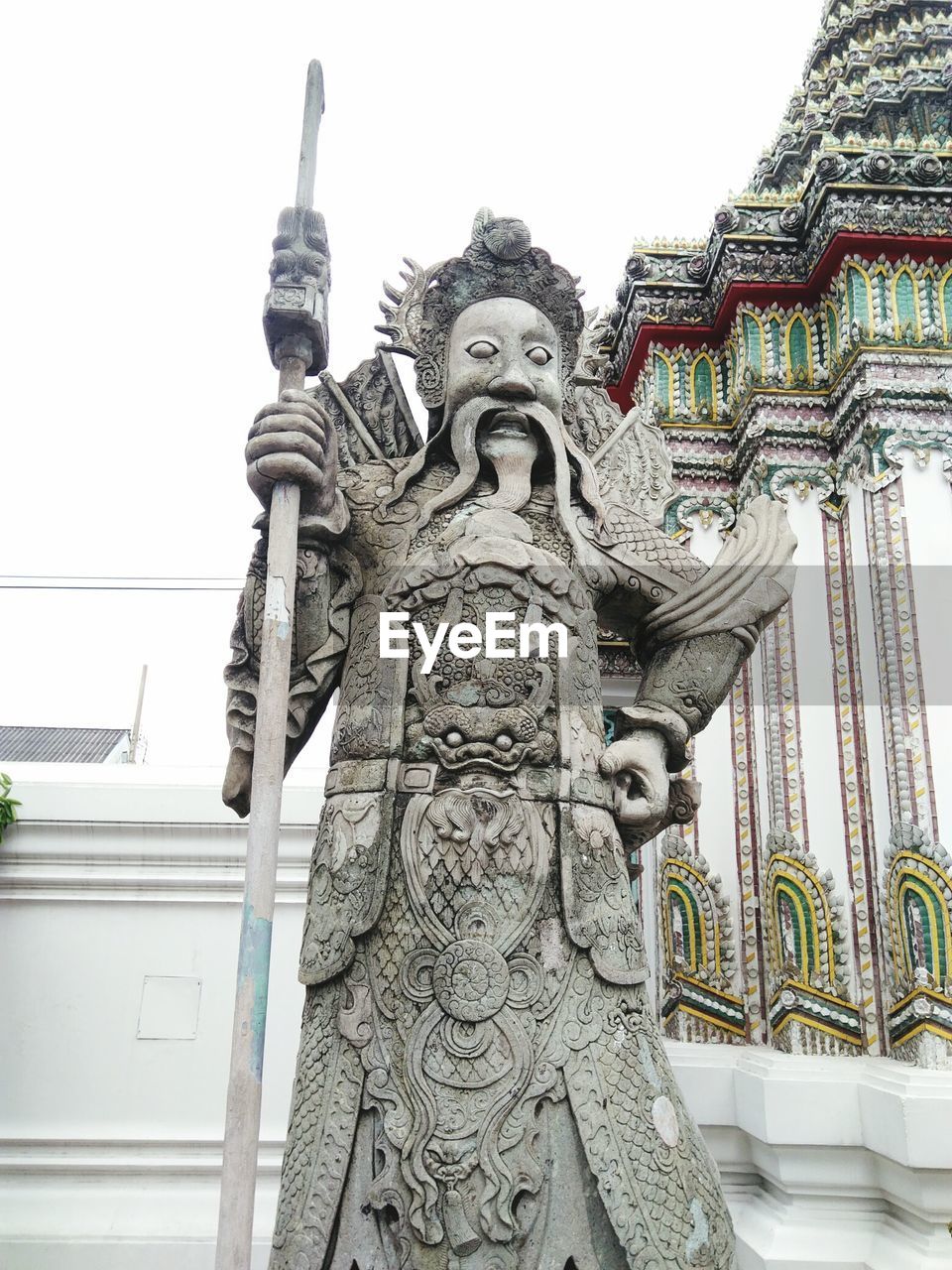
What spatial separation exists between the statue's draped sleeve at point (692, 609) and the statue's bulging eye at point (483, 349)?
0.61 metres

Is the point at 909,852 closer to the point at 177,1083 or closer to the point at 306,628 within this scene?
the point at 306,628

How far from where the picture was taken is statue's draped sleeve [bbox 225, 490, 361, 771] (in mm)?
2490

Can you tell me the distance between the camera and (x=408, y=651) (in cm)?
251

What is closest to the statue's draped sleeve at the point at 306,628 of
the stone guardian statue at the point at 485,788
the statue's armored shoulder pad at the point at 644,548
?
the stone guardian statue at the point at 485,788

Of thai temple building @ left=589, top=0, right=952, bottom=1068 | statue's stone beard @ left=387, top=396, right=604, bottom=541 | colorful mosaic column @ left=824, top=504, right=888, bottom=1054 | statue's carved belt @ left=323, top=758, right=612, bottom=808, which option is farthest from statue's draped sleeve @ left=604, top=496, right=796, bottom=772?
colorful mosaic column @ left=824, top=504, right=888, bottom=1054

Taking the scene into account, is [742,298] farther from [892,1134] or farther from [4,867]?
[4,867]

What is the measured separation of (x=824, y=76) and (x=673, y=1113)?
6.24 m

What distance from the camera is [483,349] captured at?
2756mm

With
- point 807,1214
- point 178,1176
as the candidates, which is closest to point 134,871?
point 178,1176

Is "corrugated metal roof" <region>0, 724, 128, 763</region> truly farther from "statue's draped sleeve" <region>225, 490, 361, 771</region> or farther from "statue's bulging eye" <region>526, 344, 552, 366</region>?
"statue's bulging eye" <region>526, 344, 552, 366</region>

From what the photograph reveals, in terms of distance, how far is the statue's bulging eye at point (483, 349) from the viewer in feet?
9.04

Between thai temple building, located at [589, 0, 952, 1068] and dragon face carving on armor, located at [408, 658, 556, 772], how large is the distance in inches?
61.1

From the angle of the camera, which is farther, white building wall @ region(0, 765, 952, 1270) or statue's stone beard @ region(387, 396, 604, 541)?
white building wall @ region(0, 765, 952, 1270)

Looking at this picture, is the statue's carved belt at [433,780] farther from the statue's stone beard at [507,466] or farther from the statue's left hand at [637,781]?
the statue's stone beard at [507,466]
